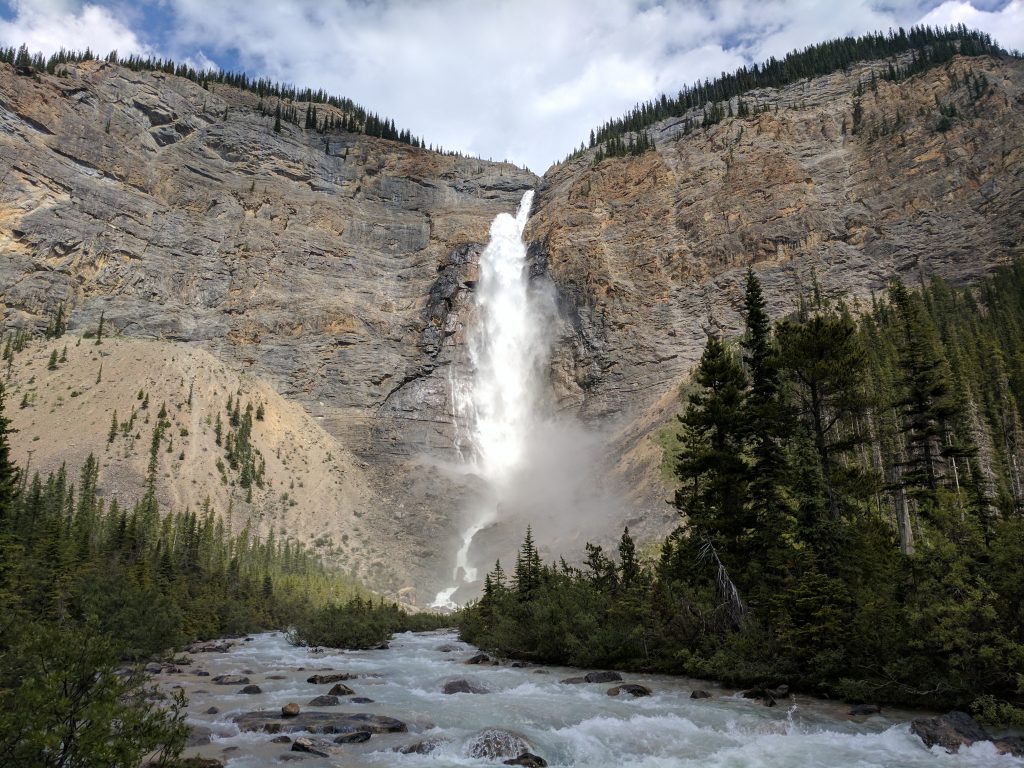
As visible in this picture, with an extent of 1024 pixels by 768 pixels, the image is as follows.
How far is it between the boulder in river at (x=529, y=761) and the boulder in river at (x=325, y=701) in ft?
26.5

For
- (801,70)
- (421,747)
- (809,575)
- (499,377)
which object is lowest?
(421,747)

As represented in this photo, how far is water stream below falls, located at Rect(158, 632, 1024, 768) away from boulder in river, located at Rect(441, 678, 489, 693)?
1.25 ft

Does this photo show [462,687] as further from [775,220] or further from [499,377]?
[775,220]

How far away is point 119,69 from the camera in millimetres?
123000

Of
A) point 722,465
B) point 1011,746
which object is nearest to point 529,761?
point 1011,746

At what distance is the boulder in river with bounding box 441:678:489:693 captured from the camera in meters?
22.5

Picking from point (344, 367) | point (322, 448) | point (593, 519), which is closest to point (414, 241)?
point (344, 367)

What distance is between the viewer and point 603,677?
23.9m

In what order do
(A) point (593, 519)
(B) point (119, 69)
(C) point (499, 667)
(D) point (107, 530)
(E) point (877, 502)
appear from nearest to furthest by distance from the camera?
1. (C) point (499, 667)
2. (E) point (877, 502)
3. (D) point (107, 530)
4. (A) point (593, 519)
5. (B) point (119, 69)

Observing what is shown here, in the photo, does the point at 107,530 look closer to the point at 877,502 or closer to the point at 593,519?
the point at 593,519

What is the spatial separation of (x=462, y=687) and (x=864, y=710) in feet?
42.0

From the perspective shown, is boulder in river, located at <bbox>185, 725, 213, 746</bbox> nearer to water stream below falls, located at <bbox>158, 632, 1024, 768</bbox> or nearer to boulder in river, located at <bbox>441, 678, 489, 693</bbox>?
water stream below falls, located at <bbox>158, 632, 1024, 768</bbox>

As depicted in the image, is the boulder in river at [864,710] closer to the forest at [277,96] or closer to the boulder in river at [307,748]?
the boulder in river at [307,748]

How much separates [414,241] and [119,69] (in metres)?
64.2
